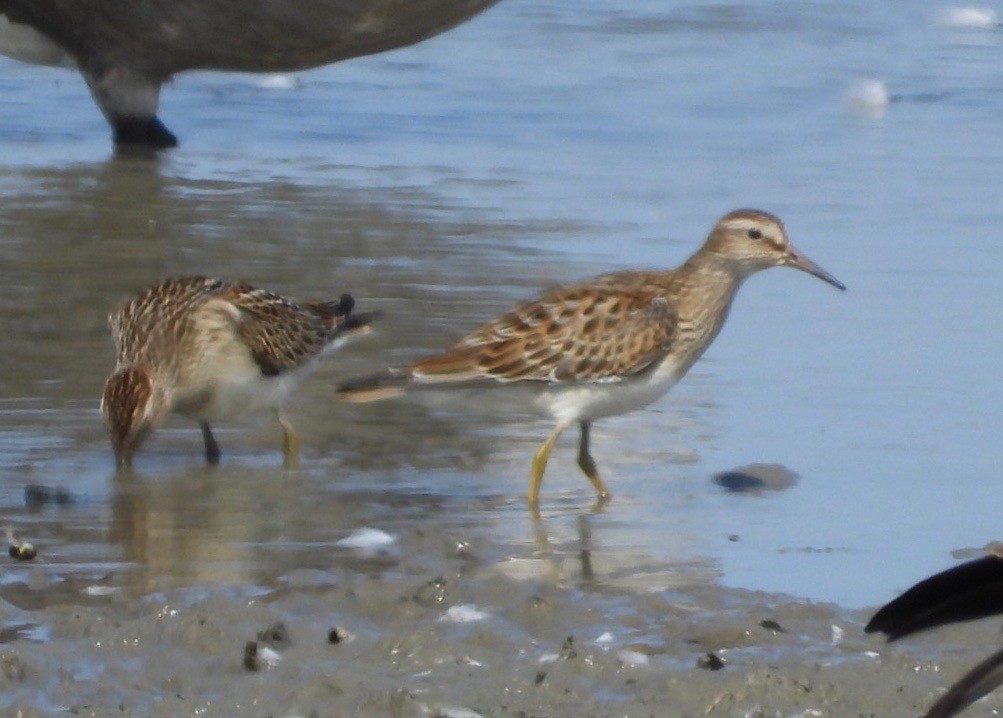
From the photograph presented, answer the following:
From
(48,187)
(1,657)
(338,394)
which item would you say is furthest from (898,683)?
(48,187)

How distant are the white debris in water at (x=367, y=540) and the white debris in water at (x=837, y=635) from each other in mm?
1298

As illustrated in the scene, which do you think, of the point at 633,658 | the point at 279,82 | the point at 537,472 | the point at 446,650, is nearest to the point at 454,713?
the point at 446,650

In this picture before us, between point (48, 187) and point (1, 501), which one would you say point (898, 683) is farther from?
point (48, 187)

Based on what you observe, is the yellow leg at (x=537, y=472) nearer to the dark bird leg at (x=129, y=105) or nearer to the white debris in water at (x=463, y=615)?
the white debris in water at (x=463, y=615)

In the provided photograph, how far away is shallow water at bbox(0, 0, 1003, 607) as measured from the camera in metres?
6.28

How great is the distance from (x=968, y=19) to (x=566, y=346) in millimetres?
10490

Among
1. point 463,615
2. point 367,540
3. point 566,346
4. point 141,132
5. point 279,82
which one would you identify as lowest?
point 279,82

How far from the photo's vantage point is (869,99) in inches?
536

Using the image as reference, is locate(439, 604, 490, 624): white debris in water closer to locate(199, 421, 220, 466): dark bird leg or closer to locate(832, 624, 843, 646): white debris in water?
locate(832, 624, 843, 646): white debris in water

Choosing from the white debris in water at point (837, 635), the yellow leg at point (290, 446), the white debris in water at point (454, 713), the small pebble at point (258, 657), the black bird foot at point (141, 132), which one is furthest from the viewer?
the black bird foot at point (141, 132)

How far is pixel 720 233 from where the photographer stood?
7418 millimetres

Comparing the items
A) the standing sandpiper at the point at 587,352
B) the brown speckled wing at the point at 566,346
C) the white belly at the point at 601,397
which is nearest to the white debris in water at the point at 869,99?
the standing sandpiper at the point at 587,352

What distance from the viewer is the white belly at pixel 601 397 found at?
22.6 ft

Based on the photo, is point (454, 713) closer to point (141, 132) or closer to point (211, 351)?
point (211, 351)
